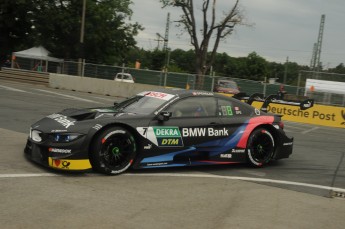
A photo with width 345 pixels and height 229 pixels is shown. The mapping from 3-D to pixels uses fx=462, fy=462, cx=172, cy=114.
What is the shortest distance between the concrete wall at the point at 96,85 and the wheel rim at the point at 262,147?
18634 millimetres

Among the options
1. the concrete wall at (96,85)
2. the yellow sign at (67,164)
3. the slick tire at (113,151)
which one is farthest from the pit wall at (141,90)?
the yellow sign at (67,164)

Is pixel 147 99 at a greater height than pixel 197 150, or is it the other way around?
pixel 147 99

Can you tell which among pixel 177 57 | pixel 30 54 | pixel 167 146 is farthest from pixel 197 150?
pixel 177 57

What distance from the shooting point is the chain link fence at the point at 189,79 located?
21.3 meters

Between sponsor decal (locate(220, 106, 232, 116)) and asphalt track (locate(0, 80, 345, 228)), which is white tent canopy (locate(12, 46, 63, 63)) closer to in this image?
sponsor decal (locate(220, 106, 232, 116))

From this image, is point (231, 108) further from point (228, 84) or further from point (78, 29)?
point (78, 29)

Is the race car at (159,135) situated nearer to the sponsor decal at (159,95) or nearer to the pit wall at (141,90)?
the sponsor decal at (159,95)

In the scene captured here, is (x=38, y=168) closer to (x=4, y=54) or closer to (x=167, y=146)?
(x=167, y=146)

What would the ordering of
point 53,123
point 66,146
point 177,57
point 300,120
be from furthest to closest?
point 177,57, point 300,120, point 53,123, point 66,146

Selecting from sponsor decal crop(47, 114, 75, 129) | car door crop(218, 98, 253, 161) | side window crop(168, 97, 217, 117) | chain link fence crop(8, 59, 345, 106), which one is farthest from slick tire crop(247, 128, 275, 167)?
chain link fence crop(8, 59, 345, 106)

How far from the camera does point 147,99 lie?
7.39 metres

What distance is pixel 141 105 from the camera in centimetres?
722

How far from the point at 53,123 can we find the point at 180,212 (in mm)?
2503

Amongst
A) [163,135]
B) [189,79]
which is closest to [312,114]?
[189,79]
